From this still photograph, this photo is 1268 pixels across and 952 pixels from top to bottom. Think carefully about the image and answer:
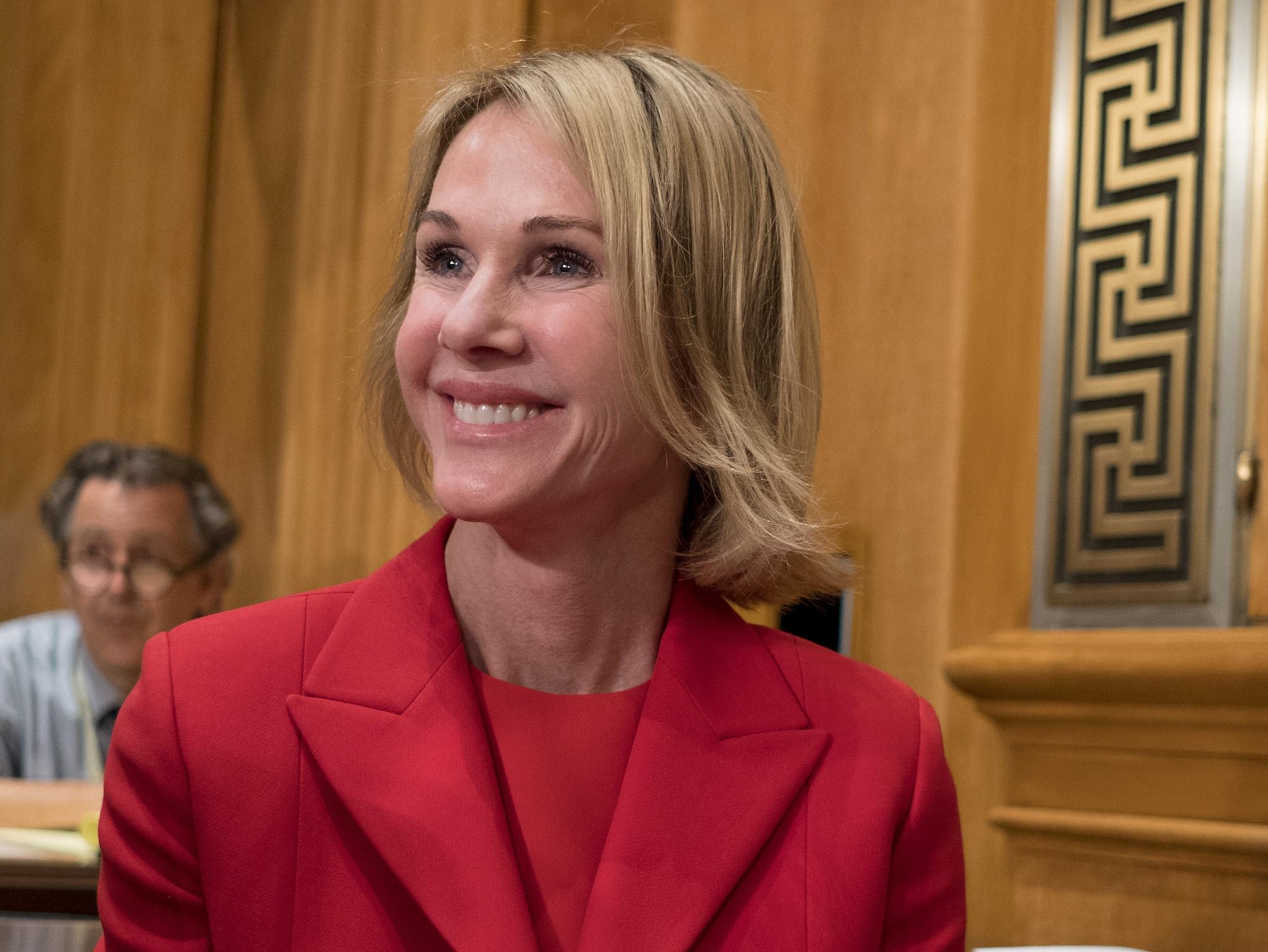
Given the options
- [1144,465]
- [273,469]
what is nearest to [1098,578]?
[1144,465]

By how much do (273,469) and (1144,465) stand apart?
2.08 metres

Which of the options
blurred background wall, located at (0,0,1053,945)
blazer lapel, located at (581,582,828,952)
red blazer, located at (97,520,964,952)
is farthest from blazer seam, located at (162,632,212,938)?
blurred background wall, located at (0,0,1053,945)

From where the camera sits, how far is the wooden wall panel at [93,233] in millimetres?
3391

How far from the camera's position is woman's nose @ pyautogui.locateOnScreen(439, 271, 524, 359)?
102 centimetres

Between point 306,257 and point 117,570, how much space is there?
0.90m

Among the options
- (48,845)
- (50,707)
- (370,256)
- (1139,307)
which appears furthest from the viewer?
(370,256)

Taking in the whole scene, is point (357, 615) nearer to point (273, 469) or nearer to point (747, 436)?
point (747, 436)

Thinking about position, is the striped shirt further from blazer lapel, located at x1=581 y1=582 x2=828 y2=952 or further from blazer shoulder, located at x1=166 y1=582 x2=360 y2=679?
blazer lapel, located at x1=581 y1=582 x2=828 y2=952

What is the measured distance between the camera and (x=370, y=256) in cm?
313

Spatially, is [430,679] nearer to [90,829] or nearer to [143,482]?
[90,829]

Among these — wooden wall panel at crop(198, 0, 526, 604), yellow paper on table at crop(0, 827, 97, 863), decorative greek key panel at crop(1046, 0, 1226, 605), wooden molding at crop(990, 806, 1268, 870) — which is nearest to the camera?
yellow paper on table at crop(0, 827, 97, 863)

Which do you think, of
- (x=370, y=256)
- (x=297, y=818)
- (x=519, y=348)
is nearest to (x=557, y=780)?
(x=297, y=818)

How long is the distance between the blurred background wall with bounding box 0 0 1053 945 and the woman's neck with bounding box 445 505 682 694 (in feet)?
3.69

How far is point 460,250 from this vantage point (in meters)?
1.09
